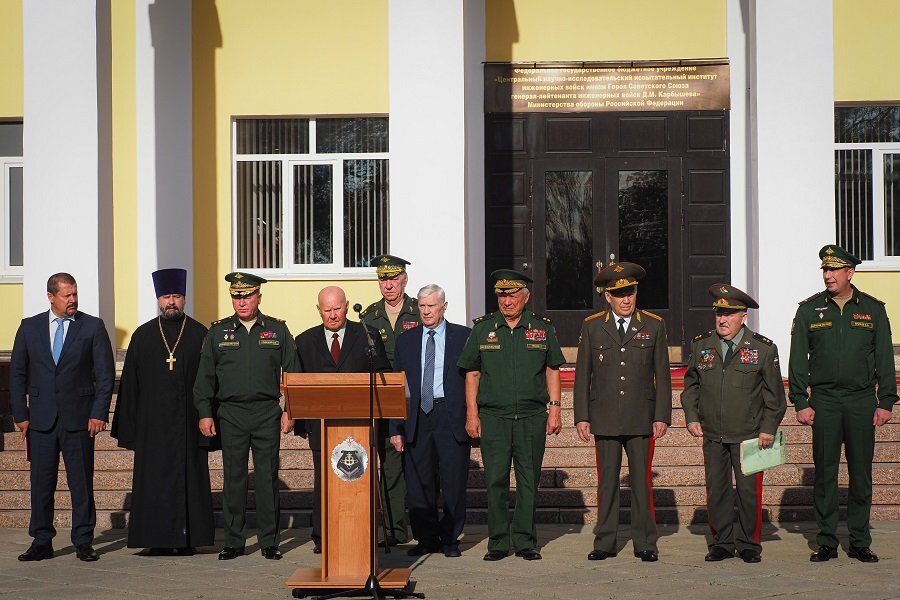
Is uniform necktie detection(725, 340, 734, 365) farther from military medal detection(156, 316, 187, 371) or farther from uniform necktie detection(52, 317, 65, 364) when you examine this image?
uniform necktie detection(52, 317, 65, 364)

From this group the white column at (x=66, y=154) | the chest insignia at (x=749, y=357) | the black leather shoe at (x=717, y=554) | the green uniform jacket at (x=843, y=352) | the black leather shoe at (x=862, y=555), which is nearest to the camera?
the black leather shoe at (x=862, y=555)

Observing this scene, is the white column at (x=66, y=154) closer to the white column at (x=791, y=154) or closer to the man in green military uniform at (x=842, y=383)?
the white column at (x=791, y=154)

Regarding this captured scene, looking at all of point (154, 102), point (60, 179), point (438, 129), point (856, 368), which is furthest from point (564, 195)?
point (856, 368)

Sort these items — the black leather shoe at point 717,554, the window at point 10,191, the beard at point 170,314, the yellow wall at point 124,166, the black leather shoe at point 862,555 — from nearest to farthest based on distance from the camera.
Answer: the black leather shoe at point 862,555
the black leather shoe at point 717,554
the beard at point 170,314
the yellow wall at point 124,166
the window at point 10,191

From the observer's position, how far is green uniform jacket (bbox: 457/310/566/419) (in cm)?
951

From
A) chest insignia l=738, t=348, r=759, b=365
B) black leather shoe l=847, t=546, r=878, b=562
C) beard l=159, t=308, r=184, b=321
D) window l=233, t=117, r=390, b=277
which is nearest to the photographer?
black leather shoe l=847, t=546, r=878, b=562

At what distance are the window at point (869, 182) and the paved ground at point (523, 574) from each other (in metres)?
6.31

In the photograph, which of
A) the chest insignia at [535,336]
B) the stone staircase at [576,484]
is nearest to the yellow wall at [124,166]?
the stone staircase at [576,484]

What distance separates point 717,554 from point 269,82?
352 inches

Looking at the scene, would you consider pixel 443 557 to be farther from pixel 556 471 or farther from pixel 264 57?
pixel 264 57

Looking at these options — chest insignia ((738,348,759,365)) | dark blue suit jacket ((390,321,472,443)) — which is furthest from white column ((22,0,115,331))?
chest insignia ((738,348,759,365))

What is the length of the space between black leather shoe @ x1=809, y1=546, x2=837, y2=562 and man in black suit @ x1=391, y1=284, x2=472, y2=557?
2481 mm

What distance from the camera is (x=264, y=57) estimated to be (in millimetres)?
15859

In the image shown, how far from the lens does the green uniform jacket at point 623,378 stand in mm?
9406
